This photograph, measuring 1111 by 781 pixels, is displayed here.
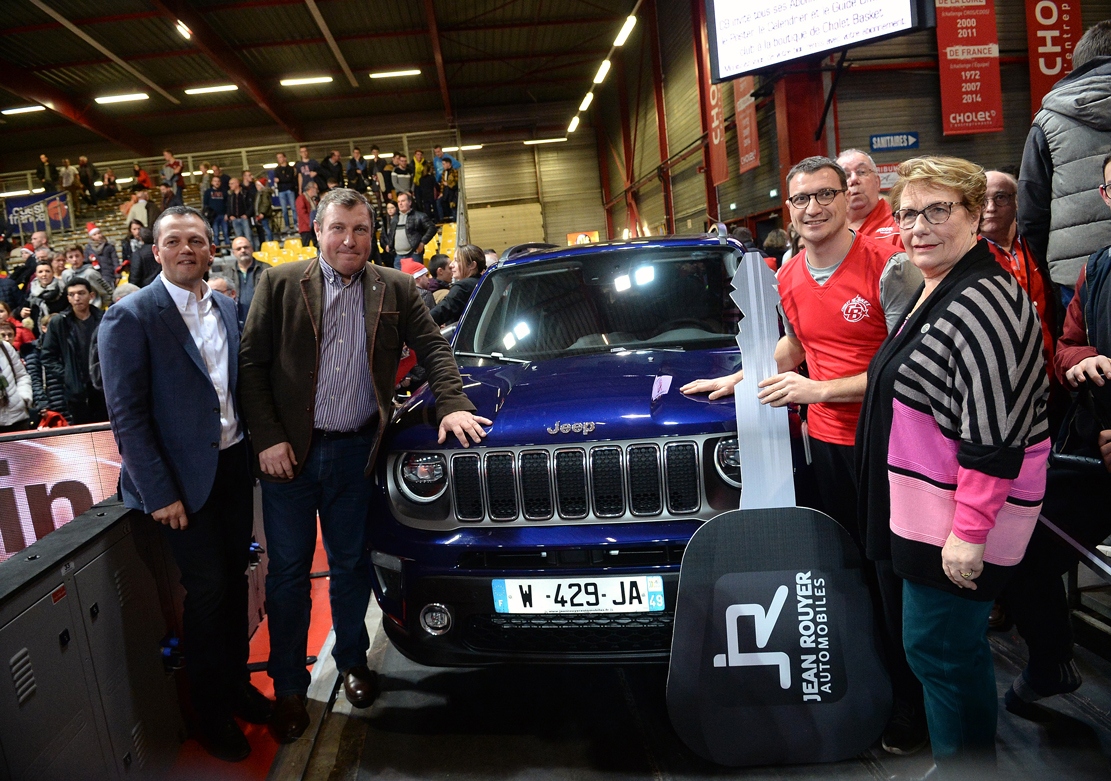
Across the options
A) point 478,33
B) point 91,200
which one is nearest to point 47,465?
point 478,33

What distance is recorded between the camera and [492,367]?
10.5ft

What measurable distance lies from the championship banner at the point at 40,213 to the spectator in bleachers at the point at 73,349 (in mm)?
16650

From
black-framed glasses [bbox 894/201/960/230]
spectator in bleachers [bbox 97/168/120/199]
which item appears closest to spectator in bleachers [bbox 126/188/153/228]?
spectator in bleachers [bbox 97/168/120/199]

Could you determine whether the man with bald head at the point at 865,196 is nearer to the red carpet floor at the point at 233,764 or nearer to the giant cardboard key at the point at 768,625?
the giant cardboard key at the point at 768,625

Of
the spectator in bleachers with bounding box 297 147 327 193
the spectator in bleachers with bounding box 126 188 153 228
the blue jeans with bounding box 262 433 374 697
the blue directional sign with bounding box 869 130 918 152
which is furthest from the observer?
the spectator in bleachers with bounding box 297 147 327 193

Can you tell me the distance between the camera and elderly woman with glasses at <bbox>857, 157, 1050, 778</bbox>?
1.68 metres

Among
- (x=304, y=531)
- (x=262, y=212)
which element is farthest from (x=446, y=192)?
(x=304, y=531)

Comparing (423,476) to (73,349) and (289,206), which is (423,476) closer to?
(73,349)

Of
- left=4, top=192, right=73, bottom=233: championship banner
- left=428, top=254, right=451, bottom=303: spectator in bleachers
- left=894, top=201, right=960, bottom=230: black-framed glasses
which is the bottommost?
left=894, top=201, right=960, bottom=230: black-framed glasses

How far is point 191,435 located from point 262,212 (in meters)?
15.8

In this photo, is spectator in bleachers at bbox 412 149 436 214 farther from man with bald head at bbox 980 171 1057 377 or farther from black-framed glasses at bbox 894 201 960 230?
black-framed glasses at bbox 894 201 960 230

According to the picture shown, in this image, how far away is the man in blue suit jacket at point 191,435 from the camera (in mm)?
2402

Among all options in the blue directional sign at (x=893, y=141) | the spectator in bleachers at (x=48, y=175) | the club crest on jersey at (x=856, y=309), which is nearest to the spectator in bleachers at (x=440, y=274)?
the club crest on jersey at (x=856, y=309)

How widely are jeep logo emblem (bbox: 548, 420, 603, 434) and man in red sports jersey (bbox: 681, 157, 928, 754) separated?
0.36 meters
